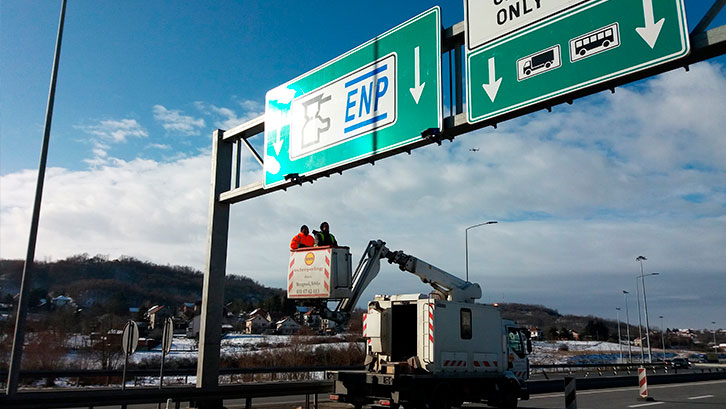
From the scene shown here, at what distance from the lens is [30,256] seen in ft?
36.7

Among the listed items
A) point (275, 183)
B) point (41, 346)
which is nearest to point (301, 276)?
point (275, 183)

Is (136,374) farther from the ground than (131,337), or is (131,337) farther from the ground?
(131,337)

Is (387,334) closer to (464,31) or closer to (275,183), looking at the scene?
(275,183)

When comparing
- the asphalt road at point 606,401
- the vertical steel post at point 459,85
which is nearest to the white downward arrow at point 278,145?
the vertical steel post at point 459,85

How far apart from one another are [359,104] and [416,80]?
1302 mm

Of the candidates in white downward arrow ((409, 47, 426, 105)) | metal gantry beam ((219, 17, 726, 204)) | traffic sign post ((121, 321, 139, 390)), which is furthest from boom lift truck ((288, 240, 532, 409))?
white downward arrow ((409, 47, 426, 105))

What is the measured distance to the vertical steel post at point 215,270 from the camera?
40.6 ft

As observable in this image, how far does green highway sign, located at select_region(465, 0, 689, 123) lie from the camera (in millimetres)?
5914

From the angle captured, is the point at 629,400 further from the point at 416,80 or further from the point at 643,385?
the point at 416,80

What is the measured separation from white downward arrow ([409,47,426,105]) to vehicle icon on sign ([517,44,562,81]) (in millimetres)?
A: 1666

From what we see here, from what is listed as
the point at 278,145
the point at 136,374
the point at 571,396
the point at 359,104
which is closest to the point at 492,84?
the point at 359,104

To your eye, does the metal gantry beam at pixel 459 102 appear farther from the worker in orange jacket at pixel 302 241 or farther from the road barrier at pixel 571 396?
the road barrier at pixel 571 396

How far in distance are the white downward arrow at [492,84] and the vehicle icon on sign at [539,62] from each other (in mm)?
316

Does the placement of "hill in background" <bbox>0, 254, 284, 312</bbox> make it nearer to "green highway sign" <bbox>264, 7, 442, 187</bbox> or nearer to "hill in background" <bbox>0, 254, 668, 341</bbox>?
"hill in background" <bbox>0, 254, 668, 341</bbox>
